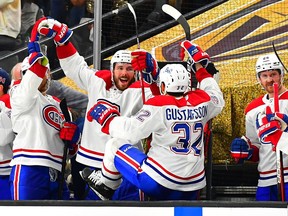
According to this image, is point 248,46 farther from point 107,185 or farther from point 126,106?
point 107,185

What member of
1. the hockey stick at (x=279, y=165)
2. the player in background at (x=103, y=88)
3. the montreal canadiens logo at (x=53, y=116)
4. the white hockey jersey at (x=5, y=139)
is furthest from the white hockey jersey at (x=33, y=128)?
the hockey stick at (x=279, y=165)

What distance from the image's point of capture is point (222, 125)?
21.4ft

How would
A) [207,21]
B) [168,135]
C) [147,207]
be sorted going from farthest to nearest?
[207,21]
[168,135]
[147,207]

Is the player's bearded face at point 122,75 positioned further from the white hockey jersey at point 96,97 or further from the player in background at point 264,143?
the player in background at point 264,143

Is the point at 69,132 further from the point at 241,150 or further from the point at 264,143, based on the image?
the point at 264,143

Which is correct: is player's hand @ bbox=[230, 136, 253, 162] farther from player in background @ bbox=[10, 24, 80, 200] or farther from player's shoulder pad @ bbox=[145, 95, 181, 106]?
player in background @ bbox=[10, 24, 80, 200]

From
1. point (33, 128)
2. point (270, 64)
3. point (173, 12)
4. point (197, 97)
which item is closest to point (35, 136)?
point (33, 128)

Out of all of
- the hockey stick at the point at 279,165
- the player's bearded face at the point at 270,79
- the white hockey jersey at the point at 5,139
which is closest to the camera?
the hockey stick at the point at 279,165

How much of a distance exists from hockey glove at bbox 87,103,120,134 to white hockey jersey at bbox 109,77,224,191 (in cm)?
4

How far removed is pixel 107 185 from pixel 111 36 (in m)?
1.43

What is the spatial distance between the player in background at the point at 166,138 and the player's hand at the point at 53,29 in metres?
0.60

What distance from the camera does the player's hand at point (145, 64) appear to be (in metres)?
5.73

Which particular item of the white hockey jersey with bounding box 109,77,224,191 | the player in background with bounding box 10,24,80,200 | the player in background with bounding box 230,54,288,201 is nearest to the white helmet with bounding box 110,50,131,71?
the player in background with bounding box 10,24,80,200

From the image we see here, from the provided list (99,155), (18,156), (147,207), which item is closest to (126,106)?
(99,155)
